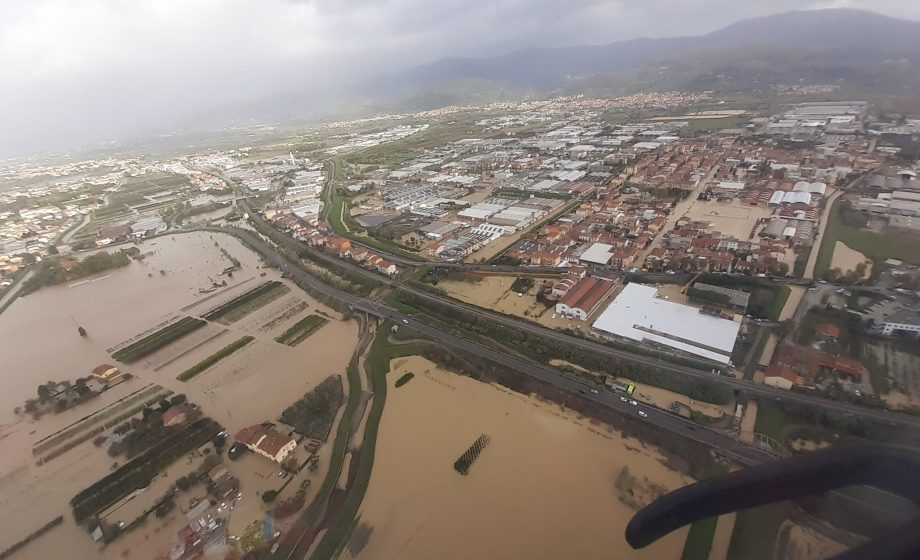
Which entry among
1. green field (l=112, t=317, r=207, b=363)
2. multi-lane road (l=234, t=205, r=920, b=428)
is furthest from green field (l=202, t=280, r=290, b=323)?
multi-lane road (l=234, t=205, r=920, b=428)

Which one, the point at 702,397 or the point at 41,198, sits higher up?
the point at 41,198

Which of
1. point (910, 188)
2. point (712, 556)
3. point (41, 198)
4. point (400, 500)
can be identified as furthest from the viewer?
point (41, 198)

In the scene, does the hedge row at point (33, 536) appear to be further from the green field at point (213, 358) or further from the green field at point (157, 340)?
the green field at point (157, 340)

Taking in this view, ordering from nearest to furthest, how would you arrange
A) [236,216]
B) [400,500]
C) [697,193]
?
[400,500]
[697,193]
[236,216]

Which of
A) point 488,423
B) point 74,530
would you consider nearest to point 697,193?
point 488,423

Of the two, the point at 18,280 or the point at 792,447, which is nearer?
the point at 792,447

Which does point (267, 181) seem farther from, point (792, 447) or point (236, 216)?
point (792, 447)

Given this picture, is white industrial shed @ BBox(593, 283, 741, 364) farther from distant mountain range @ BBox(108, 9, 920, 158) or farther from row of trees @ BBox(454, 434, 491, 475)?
distant mountain range @ BBox(108, 9, 920, 158)
